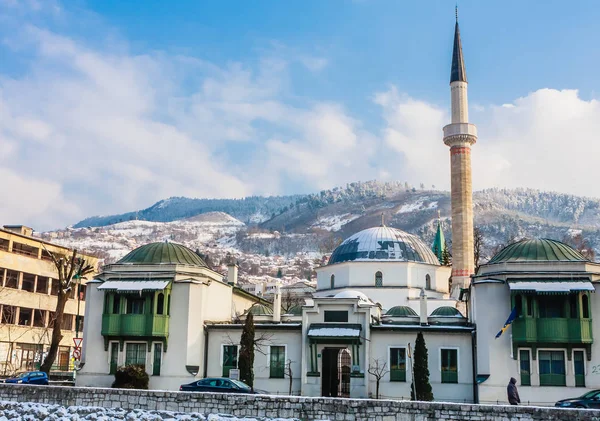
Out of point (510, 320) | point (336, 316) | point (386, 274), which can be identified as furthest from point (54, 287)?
point (510, 320)

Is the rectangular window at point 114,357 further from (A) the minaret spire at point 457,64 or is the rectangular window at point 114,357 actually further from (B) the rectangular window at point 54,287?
(A) the minaret spire at point 457,64

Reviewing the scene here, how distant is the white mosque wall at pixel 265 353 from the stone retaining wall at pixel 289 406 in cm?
1173

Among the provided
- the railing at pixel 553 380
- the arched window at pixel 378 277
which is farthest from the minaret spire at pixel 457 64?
the railing at pixel 553 380

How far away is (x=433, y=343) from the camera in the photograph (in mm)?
35906

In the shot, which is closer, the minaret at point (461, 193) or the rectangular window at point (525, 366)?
the rectangular window at point (525, 366)

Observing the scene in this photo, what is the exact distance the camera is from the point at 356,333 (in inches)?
1422

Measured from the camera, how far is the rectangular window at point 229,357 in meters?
37.3

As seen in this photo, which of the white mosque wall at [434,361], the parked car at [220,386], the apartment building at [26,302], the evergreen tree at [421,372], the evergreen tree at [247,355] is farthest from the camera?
the apartment building at [26,302]

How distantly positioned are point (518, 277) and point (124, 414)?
19461mm

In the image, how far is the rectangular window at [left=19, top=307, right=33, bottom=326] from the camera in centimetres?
5258

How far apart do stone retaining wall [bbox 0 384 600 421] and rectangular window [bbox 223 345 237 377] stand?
1191cm

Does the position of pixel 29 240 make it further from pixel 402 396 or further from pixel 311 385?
pixel 402 396

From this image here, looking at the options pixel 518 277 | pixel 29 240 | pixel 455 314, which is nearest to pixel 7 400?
pixel 518 277

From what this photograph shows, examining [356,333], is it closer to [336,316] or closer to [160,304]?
[336,316]
